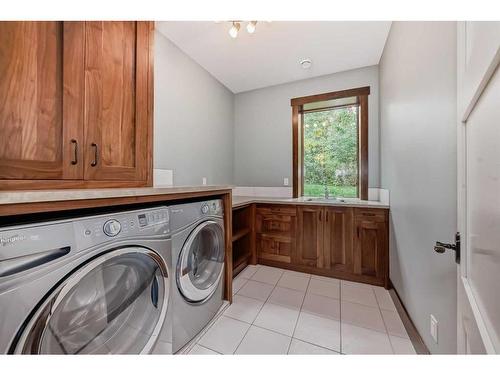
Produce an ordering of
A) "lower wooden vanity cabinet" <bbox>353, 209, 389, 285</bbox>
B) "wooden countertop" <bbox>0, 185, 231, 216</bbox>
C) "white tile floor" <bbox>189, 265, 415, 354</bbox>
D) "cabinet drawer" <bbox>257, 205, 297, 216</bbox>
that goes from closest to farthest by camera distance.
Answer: "wooden countertop" <bbox>0, 185, 231, 216</bbox>, "white tile floor" <bbox>189, 265, 415, 354</bbox>, "lower wooden vanity cabinet" <bbox>353, 209, 389, 285</bbox>, "cabinet drawer" <bbox>257, 205, 297, 216</bbox>

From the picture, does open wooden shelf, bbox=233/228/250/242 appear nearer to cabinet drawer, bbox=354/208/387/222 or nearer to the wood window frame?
the wood window frame

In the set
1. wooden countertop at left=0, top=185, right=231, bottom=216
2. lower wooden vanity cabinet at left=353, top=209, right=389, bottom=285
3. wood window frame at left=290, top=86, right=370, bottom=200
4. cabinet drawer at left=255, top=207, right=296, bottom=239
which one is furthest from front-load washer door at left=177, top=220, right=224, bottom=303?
wood window frame at left=290, top=86, right=370, bottom=200

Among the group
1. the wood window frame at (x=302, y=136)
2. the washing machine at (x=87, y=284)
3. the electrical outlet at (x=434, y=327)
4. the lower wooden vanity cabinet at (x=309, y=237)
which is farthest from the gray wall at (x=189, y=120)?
the electrical outlet at (x=434, y=327)

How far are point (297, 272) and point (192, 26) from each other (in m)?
2.82

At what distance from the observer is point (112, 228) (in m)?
0.78

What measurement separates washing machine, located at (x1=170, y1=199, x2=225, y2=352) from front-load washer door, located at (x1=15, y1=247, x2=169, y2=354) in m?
0.15

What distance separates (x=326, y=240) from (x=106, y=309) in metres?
2.00

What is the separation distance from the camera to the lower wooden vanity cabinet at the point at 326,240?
6.54 feet

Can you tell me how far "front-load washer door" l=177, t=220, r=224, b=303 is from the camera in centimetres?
119

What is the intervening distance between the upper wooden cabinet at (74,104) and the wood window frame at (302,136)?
6.69 feet
